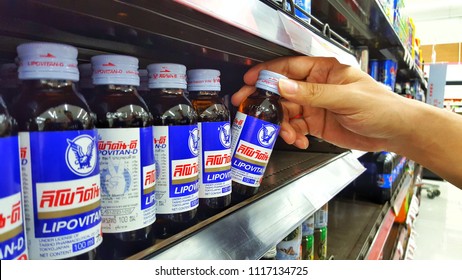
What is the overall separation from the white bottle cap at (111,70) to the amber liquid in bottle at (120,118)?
15mm

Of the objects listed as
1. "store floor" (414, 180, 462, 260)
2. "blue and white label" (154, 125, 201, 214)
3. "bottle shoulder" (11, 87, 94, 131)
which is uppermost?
"bottle shoulder" (11, 87, 94, 131)

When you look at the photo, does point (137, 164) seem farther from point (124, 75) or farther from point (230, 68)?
point (230, 68)

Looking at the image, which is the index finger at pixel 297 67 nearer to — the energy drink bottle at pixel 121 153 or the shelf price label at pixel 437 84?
the energy drink bottle at pixel 121 153

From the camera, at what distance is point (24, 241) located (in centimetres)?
37

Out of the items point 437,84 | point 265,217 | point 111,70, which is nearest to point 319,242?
point 265,217

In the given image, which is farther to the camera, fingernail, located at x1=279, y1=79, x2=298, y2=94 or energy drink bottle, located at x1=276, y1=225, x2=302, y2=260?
energy drink bottle, located at x1=276, y1=225, x2=302, y2=260

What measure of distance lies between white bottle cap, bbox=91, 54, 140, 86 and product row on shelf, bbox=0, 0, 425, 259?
7cm

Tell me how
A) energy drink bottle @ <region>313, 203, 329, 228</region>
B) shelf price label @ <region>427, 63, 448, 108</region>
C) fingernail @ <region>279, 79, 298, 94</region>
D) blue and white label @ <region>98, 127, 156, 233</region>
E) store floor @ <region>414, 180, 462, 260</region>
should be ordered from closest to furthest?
1. blue and white label @ <region>98, 127, 156, 233</region>
2. fingernail @ <region>279, 79, 298, 94</region>
3. energy drink bottle @ <region>313, 203, 329, 228</region>
4. store floor @ <region>414, 180, 462, 260</region>
5. shelf price label @ <region>427, 63, 448, 108</region>

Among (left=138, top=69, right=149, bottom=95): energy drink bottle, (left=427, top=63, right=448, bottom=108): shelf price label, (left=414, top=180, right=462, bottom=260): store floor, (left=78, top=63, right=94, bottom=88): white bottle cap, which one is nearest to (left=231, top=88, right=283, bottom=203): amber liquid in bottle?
(left=138, top=69, right=149, bottom=95): energy drink bottle

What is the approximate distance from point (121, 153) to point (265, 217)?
385 millimetres

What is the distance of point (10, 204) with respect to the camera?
13.5 inches

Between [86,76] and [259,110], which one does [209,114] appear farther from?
[86,76]

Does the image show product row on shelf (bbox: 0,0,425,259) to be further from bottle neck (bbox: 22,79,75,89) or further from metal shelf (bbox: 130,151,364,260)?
bottle neck (bbox: 22,79,75,89)

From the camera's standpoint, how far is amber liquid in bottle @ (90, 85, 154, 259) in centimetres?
48
